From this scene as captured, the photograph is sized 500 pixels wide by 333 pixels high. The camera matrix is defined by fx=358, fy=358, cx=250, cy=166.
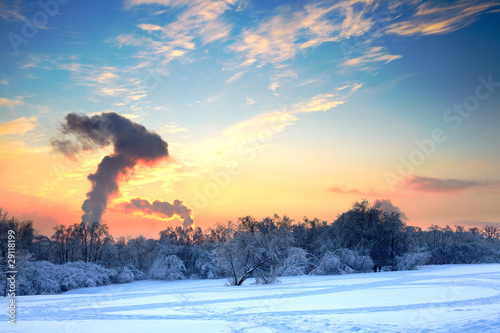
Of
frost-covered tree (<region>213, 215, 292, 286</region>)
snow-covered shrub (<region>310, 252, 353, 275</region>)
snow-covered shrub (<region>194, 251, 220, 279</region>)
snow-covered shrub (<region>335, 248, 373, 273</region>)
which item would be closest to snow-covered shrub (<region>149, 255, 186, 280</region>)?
snow-covered shrub (<region>194, 251, 220, 279</region>)

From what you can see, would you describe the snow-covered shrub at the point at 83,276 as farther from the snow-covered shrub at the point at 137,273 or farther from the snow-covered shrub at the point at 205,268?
the snow-covered shrub at the point at 205,268

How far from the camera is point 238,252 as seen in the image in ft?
99.5

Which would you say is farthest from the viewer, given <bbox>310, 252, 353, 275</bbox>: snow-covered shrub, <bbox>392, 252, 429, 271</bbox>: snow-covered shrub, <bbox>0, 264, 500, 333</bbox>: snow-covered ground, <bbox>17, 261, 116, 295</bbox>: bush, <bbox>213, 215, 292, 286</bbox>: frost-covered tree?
<bbox>392, 252, 429, 271</bbox>: snow-covered shrub

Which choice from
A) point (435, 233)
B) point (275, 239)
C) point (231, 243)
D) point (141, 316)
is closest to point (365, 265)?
point (275, 239)

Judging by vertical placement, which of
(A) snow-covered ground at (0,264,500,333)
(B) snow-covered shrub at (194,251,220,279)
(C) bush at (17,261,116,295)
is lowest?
(B) snow-covered shrub at (194,251,220,279)

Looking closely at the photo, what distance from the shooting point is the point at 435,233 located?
83.5m

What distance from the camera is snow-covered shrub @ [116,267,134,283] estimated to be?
48250mm

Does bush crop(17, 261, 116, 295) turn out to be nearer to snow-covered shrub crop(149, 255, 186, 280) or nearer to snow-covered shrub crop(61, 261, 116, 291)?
snow-covered shrub crop(61, 261, 116, 291)

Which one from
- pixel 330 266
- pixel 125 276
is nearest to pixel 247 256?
pixel 330 266

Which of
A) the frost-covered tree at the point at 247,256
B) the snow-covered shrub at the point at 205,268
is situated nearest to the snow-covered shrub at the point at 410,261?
the frost-covered tree at the point at 247,256

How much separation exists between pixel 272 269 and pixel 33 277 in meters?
25.0

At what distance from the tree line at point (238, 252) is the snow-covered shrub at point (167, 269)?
0.14 metres

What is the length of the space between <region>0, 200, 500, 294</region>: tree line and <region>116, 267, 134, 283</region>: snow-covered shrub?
0.34ft

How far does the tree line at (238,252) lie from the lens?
31.1 meters
